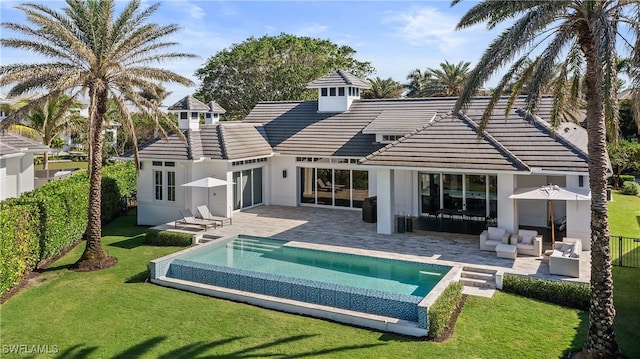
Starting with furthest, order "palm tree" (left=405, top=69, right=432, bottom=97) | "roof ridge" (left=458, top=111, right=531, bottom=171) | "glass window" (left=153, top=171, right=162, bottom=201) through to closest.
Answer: "palm tree" (left=405, top=69, right=432, bottom=97)
"glass window" (left=153, top=171, right=162, bottom=201)
"roof ridge" (left=458, top=111, right=531, bottom=171)

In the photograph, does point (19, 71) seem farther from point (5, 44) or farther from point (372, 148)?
point (372, 148)

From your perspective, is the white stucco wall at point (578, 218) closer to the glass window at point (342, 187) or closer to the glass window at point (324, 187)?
the glass window at point (342, 187)

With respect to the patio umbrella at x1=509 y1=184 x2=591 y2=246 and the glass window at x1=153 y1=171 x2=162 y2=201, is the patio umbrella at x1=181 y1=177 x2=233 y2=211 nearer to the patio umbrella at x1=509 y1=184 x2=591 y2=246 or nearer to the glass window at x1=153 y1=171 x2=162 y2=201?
the glass window at x1=153 y1=171 x2=162 y2=201

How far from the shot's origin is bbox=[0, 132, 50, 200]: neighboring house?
70.3ft

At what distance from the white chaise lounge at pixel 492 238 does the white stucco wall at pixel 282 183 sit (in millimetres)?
13105

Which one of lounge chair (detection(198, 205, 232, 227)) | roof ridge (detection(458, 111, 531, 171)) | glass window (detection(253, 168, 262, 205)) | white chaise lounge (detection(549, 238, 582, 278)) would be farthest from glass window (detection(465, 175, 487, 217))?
glass window (detection(253, 168, 262, 205))

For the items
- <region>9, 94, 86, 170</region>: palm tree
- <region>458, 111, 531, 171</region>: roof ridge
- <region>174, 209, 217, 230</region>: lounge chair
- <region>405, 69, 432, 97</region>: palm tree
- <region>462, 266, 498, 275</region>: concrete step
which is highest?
<region>405, 69, 432, 97</region>: palm tree

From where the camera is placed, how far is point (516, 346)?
1132 centimetres

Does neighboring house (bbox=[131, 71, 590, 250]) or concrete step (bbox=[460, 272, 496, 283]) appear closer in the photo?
concrete step (bbox=[460, 272, 496, 283])

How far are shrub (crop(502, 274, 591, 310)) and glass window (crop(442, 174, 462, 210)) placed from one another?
25.3 feet

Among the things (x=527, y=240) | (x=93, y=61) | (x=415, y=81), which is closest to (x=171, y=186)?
(x=93, y=61)

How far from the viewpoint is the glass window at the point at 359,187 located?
2728 centimetres

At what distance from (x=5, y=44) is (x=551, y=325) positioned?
1982cm

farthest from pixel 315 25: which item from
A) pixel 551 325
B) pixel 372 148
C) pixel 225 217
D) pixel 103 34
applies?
pixel 551 325
